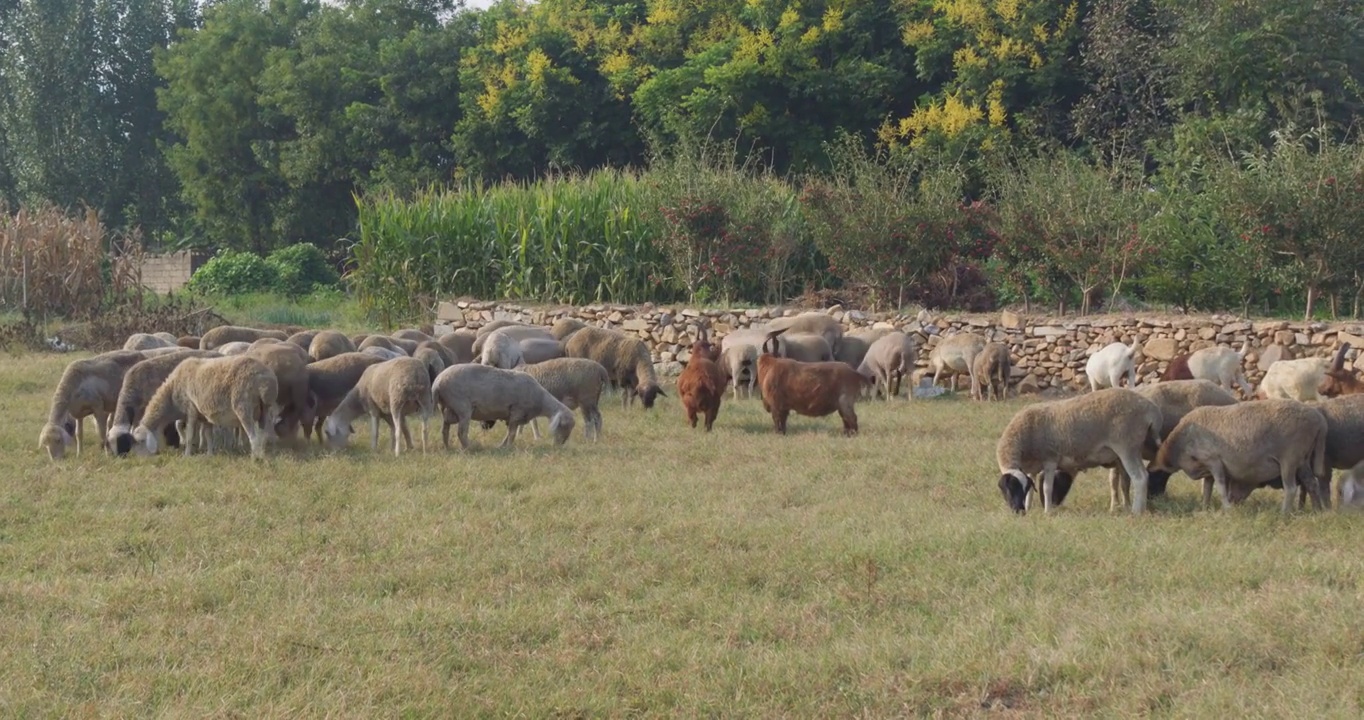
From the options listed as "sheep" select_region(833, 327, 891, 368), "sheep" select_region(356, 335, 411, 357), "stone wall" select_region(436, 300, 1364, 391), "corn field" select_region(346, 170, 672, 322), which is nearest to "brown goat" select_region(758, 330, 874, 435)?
"sheep" select_region(356, 335, 411, 357)

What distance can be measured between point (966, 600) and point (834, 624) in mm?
814

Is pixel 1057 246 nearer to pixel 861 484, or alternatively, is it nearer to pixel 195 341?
pixel 861 484

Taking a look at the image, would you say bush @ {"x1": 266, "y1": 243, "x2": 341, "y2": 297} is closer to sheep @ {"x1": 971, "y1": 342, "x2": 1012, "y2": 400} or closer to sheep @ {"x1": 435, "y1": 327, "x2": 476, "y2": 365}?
sheep @ {"x1": 435, "y1": 327, "x2": 476, "y2": 365}

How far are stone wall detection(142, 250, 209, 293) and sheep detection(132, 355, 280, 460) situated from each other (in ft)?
89.3

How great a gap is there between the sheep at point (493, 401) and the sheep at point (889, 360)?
5.70 meters

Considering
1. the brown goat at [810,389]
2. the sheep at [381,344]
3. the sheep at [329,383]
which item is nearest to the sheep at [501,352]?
the sheep at [381,344]

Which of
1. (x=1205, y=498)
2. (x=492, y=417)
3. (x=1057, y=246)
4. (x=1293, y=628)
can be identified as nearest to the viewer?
(x=1293, y=628)

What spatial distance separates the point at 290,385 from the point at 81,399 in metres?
1.77

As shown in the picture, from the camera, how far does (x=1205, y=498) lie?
31.4 ft

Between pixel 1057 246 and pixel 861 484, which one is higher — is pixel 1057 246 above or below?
above

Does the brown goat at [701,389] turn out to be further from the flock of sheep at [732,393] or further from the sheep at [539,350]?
the sheep at [539,350]

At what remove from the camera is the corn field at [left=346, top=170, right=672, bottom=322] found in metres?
22.2

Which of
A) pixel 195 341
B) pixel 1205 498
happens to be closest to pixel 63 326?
pixel 195 341

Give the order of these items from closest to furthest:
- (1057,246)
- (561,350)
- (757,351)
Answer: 1. (561,350)
2. (757,351)
3. (1057,246)
